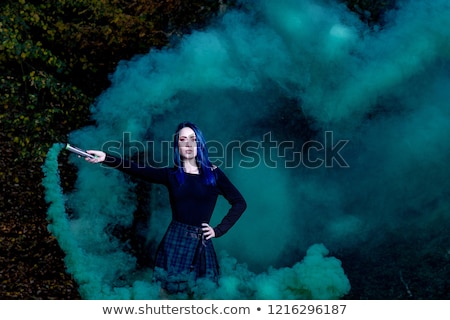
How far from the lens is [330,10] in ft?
22.6

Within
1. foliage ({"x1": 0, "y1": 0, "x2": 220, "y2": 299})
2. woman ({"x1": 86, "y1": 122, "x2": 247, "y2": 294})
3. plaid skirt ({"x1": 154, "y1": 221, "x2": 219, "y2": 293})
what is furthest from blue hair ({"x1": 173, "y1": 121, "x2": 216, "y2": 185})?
foliage ({"x1": 0, "y1": 0, "x2": 220, "y2": 299})

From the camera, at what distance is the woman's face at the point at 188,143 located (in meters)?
5.22

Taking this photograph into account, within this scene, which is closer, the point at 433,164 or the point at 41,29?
the point at 433,164

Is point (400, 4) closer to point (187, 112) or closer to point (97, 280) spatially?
point (187, 112)

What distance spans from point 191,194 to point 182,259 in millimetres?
454

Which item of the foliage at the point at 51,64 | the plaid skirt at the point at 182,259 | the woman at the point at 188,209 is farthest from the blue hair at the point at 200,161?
the foliage at the point at 51,64

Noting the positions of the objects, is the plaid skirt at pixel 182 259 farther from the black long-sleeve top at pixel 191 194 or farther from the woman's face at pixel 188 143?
the woman's face at pixel 188 143

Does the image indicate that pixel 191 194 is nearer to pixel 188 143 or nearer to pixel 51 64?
pixel 188 143

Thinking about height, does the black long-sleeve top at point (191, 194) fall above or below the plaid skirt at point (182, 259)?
above

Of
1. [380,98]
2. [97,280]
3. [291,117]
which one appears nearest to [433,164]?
[380,98]

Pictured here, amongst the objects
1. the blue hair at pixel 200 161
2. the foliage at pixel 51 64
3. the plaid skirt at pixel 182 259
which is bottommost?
the plaid skirt at pixel 182 259

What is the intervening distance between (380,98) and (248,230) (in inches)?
67.1

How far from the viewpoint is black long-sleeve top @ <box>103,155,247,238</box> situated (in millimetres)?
5156

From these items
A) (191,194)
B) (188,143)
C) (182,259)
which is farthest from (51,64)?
(182,259)
